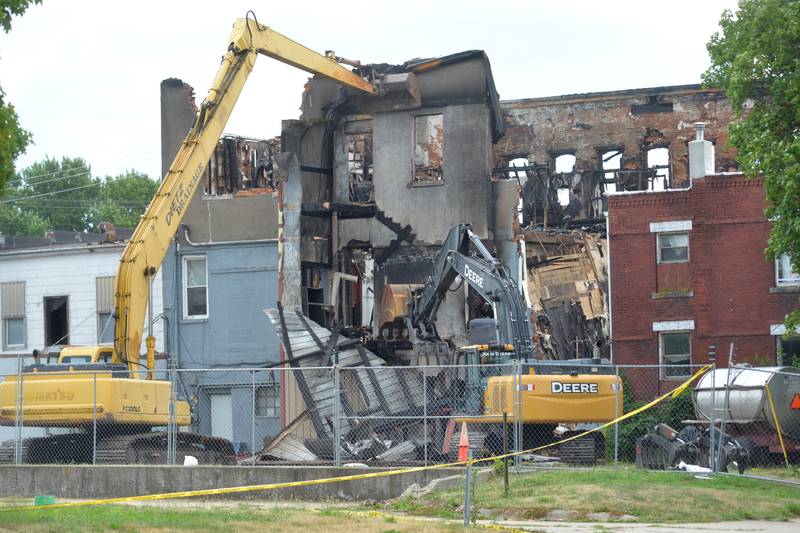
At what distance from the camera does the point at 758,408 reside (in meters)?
28.5

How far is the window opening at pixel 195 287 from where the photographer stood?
135 ft

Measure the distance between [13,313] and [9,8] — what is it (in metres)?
29.3

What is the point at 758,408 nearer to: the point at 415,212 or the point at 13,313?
the point at 415,212

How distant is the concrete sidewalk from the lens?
1748 cm

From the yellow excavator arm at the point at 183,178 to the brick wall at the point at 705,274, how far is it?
31.9 feet

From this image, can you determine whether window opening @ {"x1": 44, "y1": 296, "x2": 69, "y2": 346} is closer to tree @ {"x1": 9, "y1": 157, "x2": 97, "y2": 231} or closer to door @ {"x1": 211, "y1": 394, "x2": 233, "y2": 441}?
door @ {"x1": 211, "y1": 394, "x2": 233, "y2": 441}

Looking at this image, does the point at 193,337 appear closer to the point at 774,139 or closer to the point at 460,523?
the point at 774,139

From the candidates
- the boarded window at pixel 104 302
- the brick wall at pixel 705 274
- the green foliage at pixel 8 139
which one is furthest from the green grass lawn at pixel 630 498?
the boarded window at pixel 104 302

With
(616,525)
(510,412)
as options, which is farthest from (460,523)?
(510,412)

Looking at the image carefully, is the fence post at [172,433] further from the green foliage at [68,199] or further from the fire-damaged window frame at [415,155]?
the green foliage at [68,199]

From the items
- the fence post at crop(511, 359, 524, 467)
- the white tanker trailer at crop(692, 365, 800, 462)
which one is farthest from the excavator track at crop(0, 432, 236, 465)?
the white tanker trailer at crop(692, 365, 800, 462)

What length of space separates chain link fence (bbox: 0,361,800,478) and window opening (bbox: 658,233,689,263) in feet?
23.5

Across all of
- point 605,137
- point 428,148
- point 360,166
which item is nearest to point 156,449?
point 428,148

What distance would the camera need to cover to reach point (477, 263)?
→ 31.2 m
